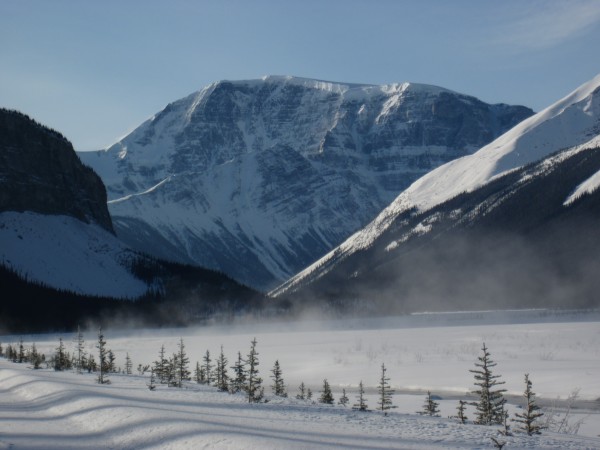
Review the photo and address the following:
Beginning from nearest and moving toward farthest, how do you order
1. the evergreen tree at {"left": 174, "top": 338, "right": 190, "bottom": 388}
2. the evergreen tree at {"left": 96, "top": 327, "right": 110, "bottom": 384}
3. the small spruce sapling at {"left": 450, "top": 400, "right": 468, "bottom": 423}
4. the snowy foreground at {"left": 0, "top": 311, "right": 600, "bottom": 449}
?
the snowy foreground at {"left": 0, "top": 311, "right": 600, "bottom": 449}, the small spruce sapling at {"left": 450, "top": 400, "right": 468, "bottom": 423}, the evergreen tree at {"left": 96, "top": 327, "right": 110, "bottom": 384}, the evergreen tree at {"left": 174, "top": 338, "right": 190, "bottom": 388}

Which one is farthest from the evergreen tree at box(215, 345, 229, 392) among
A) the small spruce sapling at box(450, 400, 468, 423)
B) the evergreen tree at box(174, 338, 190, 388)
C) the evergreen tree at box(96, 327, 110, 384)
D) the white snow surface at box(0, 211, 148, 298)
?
the white snow surface at box(0, 211, 148, 298)

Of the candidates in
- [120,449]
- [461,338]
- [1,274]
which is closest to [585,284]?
[461,338]

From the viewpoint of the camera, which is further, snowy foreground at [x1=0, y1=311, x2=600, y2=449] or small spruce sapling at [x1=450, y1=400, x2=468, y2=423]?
small spruce sapling at [x1=450, y1=400, x2=468, y2=423]

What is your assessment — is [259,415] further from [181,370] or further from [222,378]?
[222,378]

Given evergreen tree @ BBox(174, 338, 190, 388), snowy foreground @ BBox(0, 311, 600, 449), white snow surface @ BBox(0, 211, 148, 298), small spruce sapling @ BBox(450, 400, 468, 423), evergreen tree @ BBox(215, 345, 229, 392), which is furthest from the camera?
white snow surface @ BBox(0, 211, 148, 298)

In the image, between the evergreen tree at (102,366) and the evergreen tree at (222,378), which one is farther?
the evergreen tree at (222,378)

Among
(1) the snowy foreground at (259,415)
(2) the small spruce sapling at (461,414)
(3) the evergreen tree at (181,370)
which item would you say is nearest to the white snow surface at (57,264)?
(1) the snowy foreground at (259,415)

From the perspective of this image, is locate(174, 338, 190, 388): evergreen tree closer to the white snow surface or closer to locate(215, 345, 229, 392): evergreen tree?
locate(215, 345, 229, 392): evergreen tree

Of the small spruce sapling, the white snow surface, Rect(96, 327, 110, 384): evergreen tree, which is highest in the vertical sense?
the white snow surface

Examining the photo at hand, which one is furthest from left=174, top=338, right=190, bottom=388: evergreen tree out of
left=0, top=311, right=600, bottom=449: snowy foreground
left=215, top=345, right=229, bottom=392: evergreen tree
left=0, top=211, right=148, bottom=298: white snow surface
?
left=0, top=211, right=148, bottom=298: white snow surface

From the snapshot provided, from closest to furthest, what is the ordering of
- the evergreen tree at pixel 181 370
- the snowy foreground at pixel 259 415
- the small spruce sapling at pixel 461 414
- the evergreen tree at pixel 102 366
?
the snowy foreground at pixel 259 415, the small spruce sapling at pixel 461 414, the evergreen tree at pixel 102 366, the evergreen tree at pixel 181 370

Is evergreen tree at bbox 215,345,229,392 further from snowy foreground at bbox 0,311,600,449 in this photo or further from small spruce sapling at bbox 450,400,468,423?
small spruce sapling at bbox 450,400,468,423

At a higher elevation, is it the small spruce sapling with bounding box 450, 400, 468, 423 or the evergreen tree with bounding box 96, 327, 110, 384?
the evergreen tree with bounding box 96, 327, 110, 384

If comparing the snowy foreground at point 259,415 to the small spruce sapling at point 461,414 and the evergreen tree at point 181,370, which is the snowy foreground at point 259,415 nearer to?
the small spruce sapling at point 461,414
